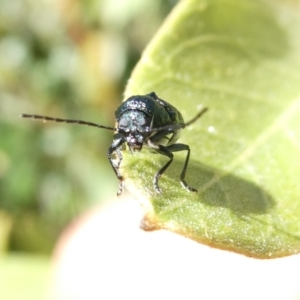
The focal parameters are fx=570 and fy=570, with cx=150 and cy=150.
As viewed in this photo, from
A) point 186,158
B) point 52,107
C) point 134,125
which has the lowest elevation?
point 186,158

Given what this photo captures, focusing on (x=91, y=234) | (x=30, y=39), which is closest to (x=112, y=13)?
(x=30, y=39)

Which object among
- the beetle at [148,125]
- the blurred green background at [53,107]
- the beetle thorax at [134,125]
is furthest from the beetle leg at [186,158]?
the blurred green background at [53,107]

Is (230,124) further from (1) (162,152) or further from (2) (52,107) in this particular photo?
→ (2) (52,107)

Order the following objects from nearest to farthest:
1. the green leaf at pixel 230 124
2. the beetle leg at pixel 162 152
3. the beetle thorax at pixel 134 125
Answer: the green leaf at pixel 230 124, the beetle leg at pixel 162 152, the beetle thorax at pixel 134 125

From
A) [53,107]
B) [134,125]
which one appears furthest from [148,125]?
[53,107]

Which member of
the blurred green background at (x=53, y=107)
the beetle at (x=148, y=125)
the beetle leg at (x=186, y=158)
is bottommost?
the beetle leg at (x=186, y=158)

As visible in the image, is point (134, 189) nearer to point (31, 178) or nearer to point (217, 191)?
point (217, 191)

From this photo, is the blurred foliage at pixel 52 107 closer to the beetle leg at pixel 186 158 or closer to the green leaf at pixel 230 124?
the green leaf at pixel 230 124

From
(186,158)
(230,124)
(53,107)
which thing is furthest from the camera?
(53,107)

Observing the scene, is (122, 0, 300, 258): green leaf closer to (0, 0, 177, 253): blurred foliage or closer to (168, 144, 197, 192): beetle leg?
(168, 144, 197, 192): beetle leg
